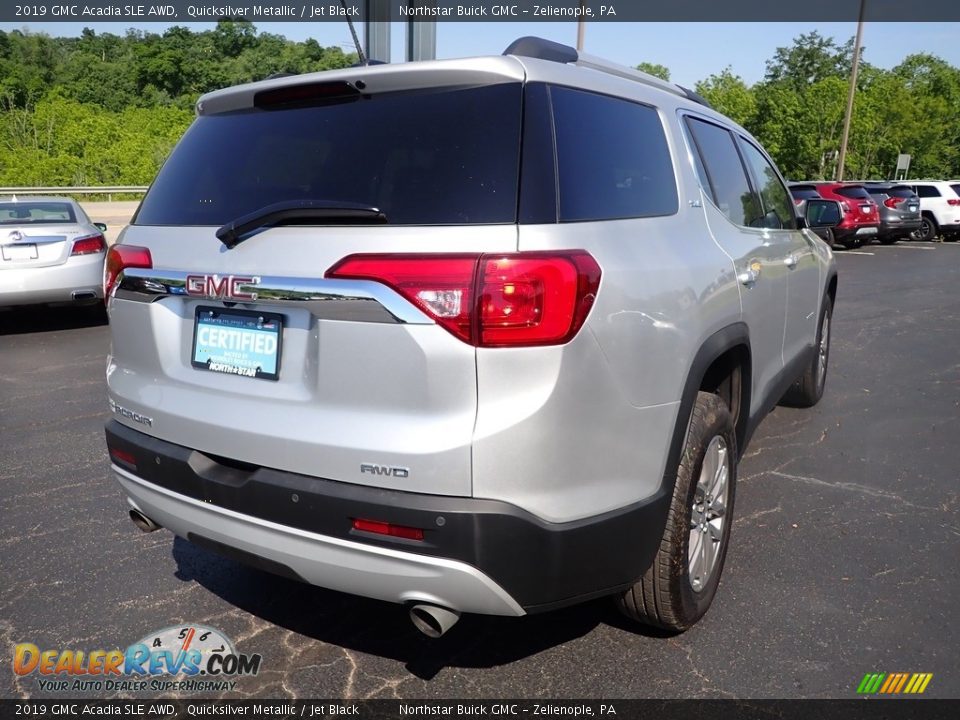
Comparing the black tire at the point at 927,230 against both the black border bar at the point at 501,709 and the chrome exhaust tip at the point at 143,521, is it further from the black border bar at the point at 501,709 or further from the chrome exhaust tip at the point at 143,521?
the chrome exhaust tip at the point at 143,521

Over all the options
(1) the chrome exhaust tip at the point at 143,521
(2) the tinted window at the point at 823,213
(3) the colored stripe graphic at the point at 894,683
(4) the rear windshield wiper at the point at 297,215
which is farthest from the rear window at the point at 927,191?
(1) the chrome exhaust tip at the point at 143,521

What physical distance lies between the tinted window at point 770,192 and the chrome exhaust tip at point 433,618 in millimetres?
2567

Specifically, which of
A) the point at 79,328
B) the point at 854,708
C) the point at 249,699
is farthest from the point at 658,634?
the point at 79,328

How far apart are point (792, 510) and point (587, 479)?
7.21 ft

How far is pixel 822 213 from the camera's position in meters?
4.97

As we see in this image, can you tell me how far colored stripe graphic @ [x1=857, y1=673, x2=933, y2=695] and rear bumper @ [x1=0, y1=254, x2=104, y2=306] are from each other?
8125 millimetres

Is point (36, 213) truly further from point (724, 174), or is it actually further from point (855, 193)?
point (855, 193)

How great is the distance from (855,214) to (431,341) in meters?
20.9

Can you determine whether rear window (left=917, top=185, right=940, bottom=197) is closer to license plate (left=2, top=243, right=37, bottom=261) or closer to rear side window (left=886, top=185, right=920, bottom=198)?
rear side window (left=886, top=185, right=920, bottom=198)

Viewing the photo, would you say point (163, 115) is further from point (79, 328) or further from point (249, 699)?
point (249, 699)

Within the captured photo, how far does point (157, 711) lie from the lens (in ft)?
8.12

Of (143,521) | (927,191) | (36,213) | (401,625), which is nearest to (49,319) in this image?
(36,213)

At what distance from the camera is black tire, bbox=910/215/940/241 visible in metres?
24.2

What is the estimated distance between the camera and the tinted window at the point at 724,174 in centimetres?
320
